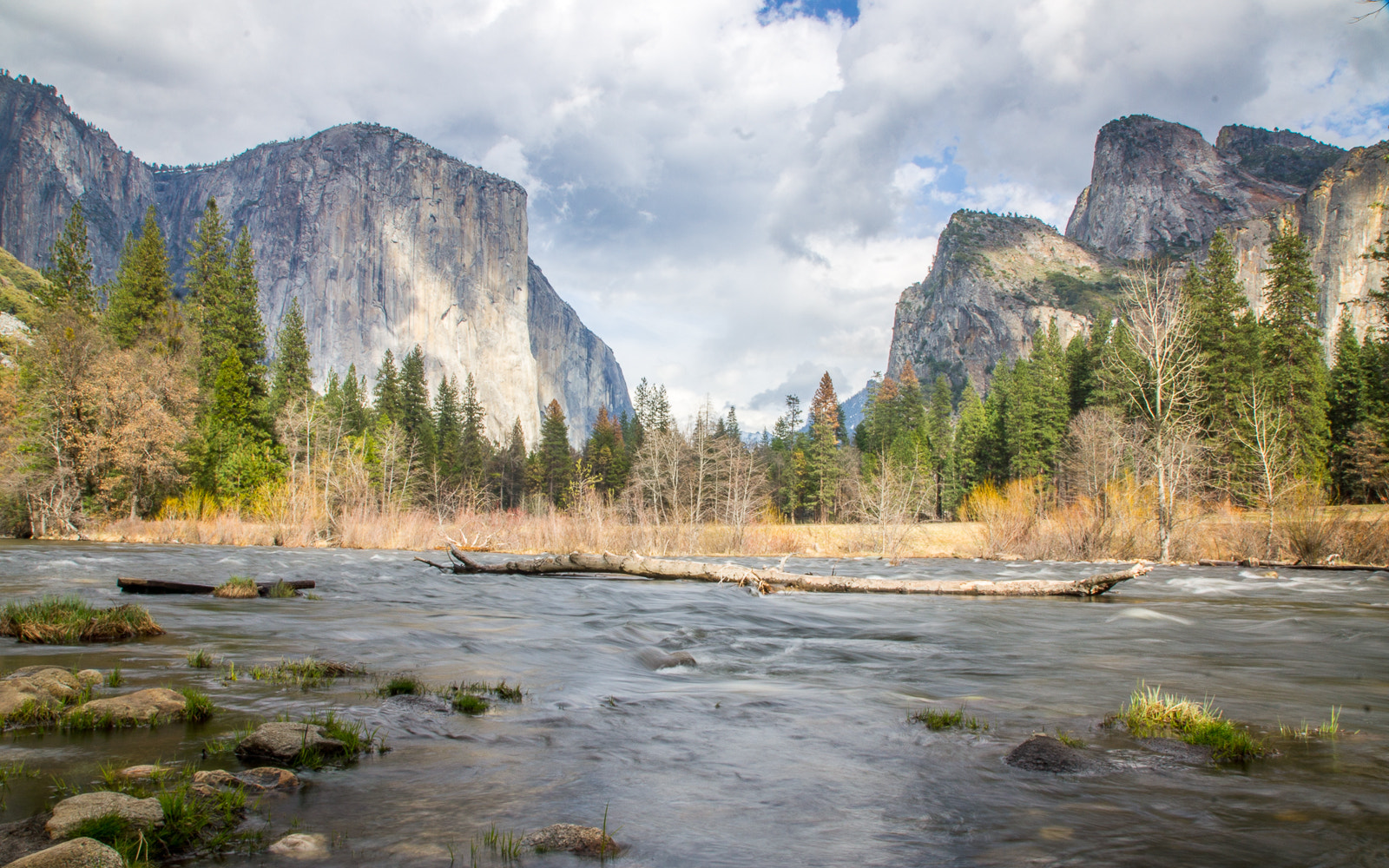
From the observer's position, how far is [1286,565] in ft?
65.6

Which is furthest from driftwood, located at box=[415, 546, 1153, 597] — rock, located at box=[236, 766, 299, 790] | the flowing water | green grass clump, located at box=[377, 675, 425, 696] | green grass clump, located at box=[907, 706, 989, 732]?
rock, located at box=[236, 766, 299, 790]

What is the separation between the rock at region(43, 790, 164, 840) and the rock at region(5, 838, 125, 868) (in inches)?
13.5

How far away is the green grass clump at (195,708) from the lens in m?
4.35

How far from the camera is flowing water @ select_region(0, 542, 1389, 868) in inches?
124

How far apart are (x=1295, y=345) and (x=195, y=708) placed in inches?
2522

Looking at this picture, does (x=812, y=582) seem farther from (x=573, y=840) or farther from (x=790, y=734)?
(x=573, y=840)

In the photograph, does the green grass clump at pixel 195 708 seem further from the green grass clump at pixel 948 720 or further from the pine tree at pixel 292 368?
the pine tree at pixel 292 368

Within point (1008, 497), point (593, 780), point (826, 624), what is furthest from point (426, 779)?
point (1008, 497)

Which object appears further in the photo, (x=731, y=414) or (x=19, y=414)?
(x=731, y=414)

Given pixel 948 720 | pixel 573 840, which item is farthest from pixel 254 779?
pixel 948 720

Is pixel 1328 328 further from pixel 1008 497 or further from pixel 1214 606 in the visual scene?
pixel 1214 606

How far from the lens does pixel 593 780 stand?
390 centimetres

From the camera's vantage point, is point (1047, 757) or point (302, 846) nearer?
point (302, 846)

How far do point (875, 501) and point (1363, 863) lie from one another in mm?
30826
